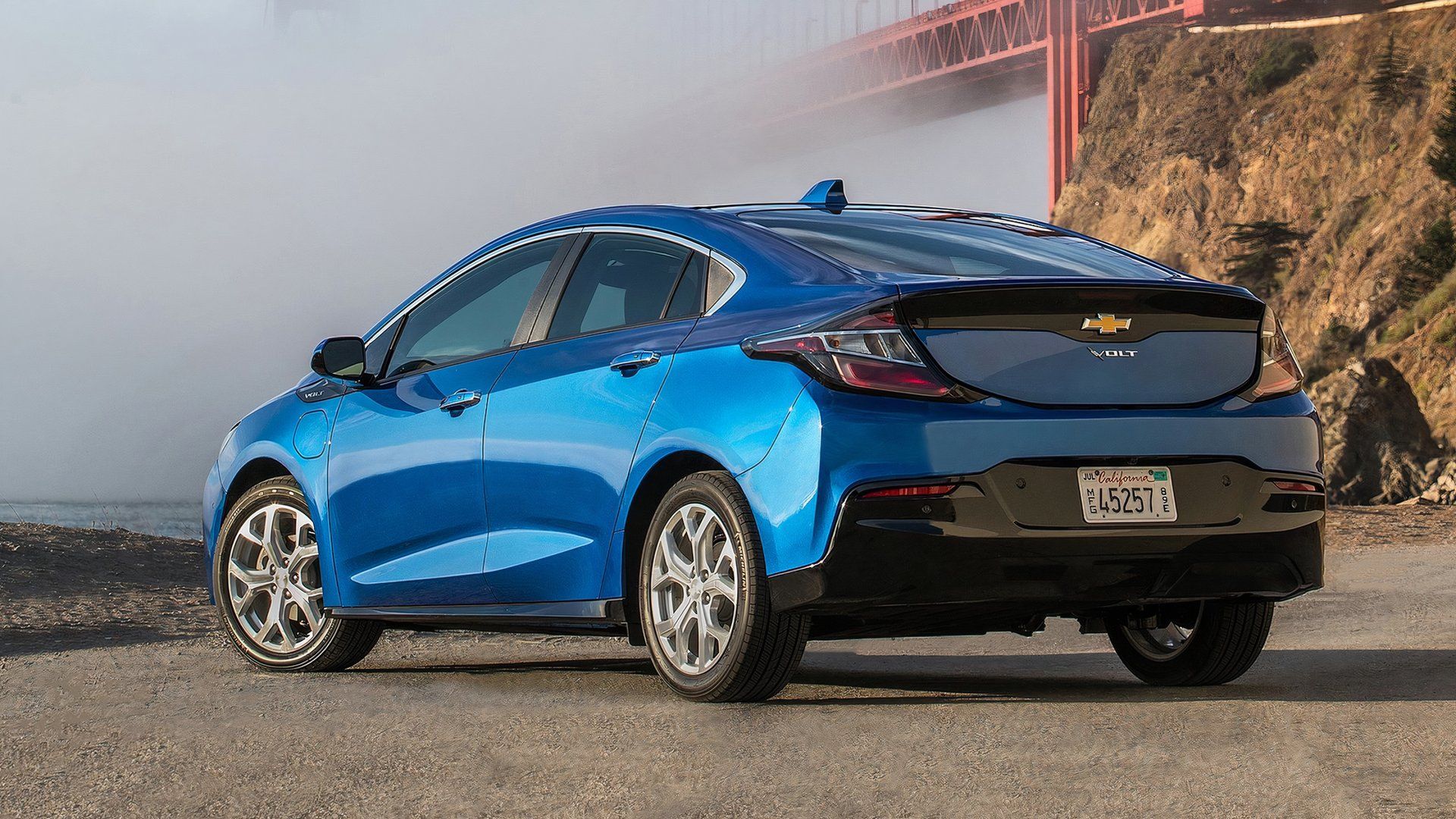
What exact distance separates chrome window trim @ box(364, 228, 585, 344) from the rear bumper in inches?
72.3

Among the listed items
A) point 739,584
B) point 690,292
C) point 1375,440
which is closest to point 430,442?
point 690,292

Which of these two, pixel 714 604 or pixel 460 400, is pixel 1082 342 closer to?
pixel 714 604

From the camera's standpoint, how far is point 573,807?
3.56 m

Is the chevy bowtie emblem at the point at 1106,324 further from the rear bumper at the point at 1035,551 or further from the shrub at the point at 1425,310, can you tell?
the shrub at the point at 1425,310

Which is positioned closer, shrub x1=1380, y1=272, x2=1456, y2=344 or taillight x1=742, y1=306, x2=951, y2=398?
taillight x1=742, y1=306, x2=951, y2=398

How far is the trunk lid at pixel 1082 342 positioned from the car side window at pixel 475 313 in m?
1.84

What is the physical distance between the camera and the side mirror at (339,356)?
6422 millimetres

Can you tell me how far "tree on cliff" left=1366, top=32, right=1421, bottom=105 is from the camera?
42.3 metres

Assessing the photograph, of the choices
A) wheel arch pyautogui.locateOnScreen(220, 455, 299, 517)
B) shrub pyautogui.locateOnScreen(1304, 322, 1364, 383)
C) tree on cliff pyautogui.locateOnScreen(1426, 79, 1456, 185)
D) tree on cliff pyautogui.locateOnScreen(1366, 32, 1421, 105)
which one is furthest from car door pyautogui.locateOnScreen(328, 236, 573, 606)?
tree on cliff pyautogui.locateOnScreen(1366, 32, 1421, 105)

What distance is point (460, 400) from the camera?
230 inches

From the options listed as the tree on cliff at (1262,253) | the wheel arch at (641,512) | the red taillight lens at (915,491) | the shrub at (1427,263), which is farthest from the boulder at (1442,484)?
the red taillight lens at (915,491)

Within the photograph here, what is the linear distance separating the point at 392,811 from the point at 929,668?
3.32m

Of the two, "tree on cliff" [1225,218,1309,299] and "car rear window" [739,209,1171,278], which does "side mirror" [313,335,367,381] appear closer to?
"car rear window" [739,209,1171,278]

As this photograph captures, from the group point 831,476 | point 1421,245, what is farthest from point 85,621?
point 1421,245
